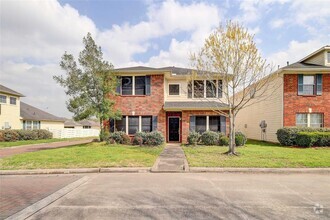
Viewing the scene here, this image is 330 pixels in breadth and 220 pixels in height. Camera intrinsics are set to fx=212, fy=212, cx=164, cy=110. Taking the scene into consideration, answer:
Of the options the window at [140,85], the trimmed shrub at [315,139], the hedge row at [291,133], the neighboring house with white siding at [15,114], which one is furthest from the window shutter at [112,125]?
the neighboring house with white siding at [15,114]

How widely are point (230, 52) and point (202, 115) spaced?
737 centimetres

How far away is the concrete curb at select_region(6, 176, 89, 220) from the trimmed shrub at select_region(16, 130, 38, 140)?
2253 centimetres

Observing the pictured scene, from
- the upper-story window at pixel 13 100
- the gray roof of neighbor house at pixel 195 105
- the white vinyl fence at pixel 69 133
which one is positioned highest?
the upper-story window at pixel 13 100

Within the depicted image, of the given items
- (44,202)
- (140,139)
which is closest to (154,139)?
(140,139)

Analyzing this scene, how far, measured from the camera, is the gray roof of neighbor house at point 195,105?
17441 millimetres

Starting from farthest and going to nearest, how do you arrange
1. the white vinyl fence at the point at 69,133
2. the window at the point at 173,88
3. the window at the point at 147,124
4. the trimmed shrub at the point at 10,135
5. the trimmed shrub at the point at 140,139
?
the white vinyl fence at the point at 69,133 < the trimmed shrub at the point at 10,135 < the window at the point at 173,88 < the window at the point at 147,124 < the trimmed shrub at the point at 140,139

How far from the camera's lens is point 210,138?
16312mm

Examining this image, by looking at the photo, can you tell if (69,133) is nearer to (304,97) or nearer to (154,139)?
(154,139)

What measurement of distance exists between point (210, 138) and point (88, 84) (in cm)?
1018

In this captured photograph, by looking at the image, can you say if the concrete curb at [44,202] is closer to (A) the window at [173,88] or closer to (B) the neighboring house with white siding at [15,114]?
(A) the window at [173,88]

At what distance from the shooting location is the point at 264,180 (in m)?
7.21

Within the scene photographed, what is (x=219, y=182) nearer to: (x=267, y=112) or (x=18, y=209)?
(x=18, y=209)

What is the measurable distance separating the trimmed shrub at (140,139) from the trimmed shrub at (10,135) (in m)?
16.1

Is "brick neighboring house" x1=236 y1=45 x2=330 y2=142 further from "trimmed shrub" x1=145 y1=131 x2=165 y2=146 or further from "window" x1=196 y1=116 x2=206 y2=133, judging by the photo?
"trimmed shrub" x1=145 y1=131 x2=165 y2=146
